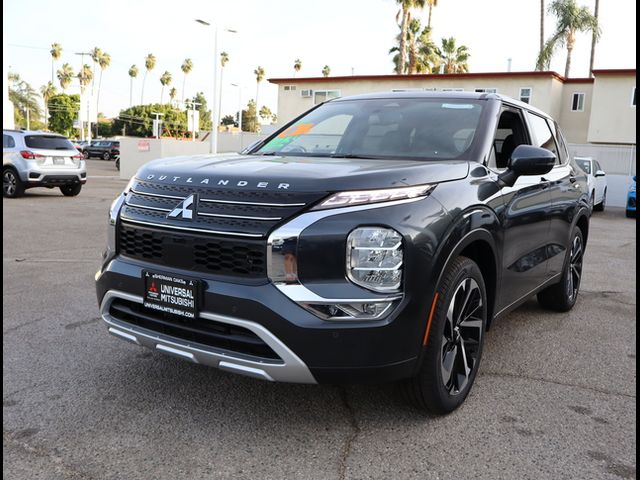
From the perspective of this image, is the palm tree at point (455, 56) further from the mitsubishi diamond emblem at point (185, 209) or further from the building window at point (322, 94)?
the mitsubishi diamond emblem at point (185, 209)

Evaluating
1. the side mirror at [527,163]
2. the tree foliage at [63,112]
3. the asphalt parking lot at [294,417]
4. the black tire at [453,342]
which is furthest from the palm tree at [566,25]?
the tree foliage at [63,112]

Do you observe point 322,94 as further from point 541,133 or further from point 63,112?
point 63,112

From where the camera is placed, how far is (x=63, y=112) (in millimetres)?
78000

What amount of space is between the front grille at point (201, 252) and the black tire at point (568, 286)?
3.44m

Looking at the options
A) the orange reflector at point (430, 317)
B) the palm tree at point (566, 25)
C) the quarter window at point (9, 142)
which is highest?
the palm tree at point (566, 25)

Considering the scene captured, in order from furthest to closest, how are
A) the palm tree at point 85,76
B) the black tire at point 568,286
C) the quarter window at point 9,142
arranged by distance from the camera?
the palm tree at point 85,76 < the quarter window at point 9,142 < the black tire at point 568,286

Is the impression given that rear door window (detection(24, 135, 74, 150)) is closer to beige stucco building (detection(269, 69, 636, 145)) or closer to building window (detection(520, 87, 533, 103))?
beige stucco building (detection(269, 69, 636, 145))

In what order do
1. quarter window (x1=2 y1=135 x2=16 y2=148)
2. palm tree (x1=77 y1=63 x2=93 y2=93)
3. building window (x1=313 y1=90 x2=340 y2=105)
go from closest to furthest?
quarter window (x1=2 y1=135 x2=16 y2=148) → building window (x1=313 y1=90 x2=340 y2=105) → palm tree (x1=77 y1=63 x2=93 y2=93)

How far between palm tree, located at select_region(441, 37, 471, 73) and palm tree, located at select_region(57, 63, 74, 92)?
2874 inches

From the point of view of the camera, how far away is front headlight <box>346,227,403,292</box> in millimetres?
2574

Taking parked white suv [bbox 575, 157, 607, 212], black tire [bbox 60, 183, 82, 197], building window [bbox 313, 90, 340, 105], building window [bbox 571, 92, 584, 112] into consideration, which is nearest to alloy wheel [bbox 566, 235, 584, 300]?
parked white suv [bbox 575, 157, 607, 212]

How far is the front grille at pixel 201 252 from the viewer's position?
8.71 feet

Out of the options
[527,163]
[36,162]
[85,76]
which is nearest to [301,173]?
[527,163]

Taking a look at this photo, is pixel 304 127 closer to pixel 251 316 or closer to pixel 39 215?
pixel 251 316
